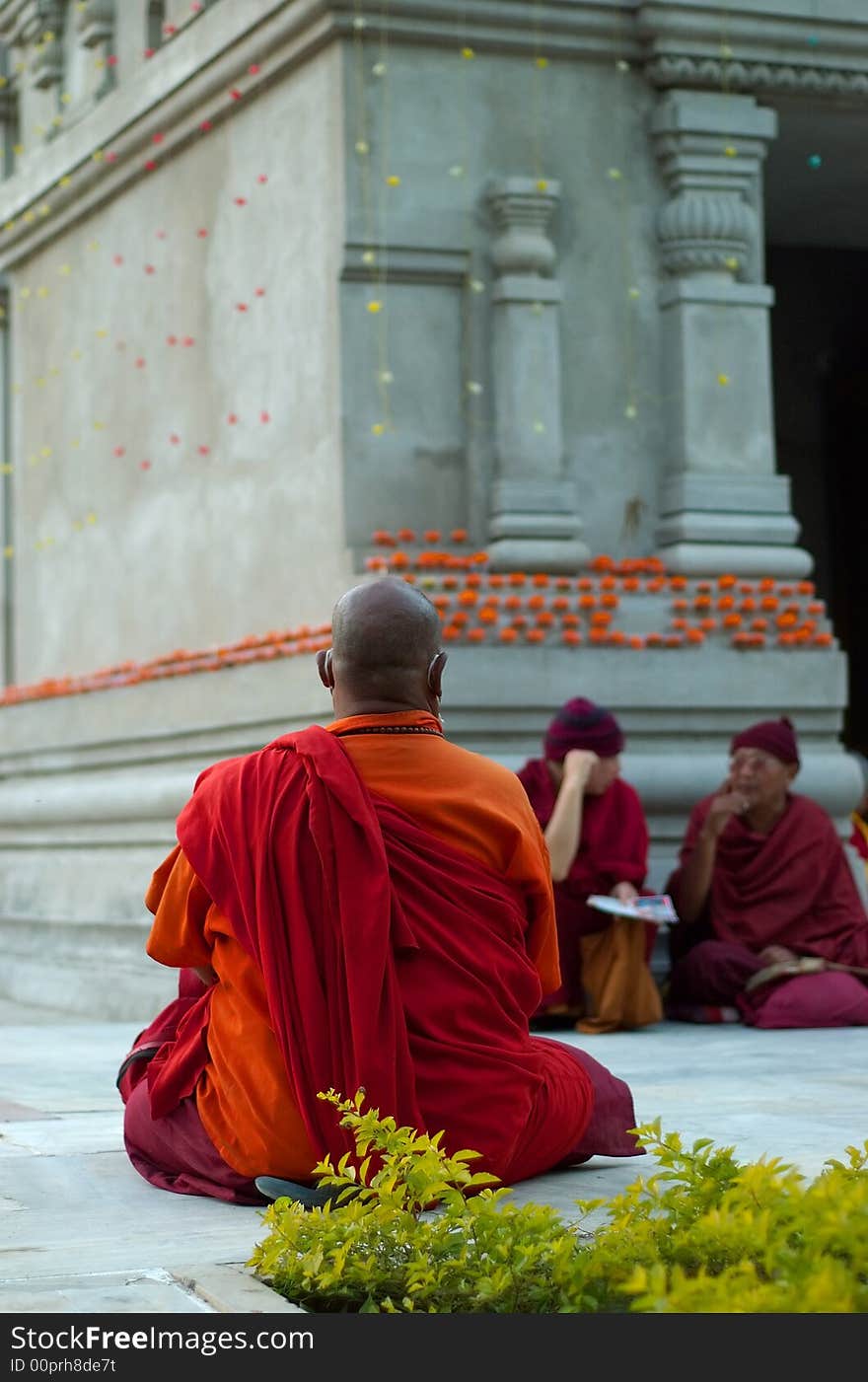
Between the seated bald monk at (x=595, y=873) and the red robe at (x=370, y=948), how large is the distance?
3.58 meters

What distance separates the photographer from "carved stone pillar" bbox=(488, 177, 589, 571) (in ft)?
30.6

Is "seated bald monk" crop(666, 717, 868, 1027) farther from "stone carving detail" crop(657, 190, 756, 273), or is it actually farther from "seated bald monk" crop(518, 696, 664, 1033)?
"stone carving detail" crop(657, 190, 756, 273)

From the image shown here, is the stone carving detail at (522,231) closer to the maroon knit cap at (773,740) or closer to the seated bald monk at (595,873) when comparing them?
the seated bald monk at (595,873)

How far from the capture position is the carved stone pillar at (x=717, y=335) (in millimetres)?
9625

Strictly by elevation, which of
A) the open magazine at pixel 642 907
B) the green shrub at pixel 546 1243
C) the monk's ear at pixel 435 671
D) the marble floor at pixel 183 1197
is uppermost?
the monk's ear at pixel 435 671

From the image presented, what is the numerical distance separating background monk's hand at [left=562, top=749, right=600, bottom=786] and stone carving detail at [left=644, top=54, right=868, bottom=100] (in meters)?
3.60

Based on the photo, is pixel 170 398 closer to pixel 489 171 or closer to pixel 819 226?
pixel 489 171

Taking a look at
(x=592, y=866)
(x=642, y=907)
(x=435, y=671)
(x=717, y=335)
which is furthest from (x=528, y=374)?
(x=435, y=671)

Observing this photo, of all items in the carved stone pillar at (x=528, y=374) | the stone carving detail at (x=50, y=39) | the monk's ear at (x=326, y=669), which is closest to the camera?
the monk's ear at (x=326, y=669)

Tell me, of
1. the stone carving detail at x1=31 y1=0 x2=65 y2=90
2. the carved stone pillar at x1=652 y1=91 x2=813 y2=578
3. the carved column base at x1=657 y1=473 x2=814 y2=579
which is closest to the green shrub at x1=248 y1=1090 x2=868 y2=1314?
the carved column base at x1=657 y1=473 x2=814 y2=579

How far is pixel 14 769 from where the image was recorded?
11.9 metres

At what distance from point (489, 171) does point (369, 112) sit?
2.06 feet

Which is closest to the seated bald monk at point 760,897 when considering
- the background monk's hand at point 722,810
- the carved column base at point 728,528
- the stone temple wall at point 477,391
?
the background monk's hand at point 722,810

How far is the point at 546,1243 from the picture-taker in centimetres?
296
